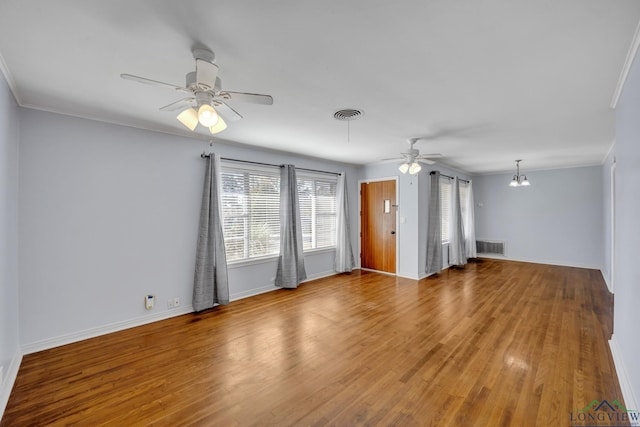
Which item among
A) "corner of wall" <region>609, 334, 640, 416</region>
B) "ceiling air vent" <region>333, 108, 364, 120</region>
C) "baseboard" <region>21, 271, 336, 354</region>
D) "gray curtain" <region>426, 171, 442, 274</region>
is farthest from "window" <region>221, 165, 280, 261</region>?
"corner of wall" <region>609, 334, 640, 416</region>

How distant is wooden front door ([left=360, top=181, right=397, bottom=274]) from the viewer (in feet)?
19.0

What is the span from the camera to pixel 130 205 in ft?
10.6

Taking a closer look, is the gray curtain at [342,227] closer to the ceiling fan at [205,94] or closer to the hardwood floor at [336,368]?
the hardwood floor at [336,368]

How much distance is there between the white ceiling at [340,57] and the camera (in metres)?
1.41

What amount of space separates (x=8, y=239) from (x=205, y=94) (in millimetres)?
2079

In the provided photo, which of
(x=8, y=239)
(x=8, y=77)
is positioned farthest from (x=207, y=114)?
(x=8, y=239)

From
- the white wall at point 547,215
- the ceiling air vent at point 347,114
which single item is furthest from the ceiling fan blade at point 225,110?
the white wall at point 547,215

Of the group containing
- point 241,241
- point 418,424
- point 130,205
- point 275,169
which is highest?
point 275,169

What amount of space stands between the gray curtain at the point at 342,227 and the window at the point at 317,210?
0.35 ft

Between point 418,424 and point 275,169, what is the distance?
384cm

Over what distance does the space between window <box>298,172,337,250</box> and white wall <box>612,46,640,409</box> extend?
13.3 ft

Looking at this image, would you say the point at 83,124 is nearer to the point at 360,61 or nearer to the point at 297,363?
the point at 360,61

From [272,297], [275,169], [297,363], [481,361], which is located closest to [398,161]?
[275,169]

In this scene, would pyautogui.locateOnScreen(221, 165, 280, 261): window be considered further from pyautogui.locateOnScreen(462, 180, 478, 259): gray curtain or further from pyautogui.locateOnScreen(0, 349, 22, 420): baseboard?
pyautogui.locateOnScreen(462, 180, 478, 259): gray curtain
